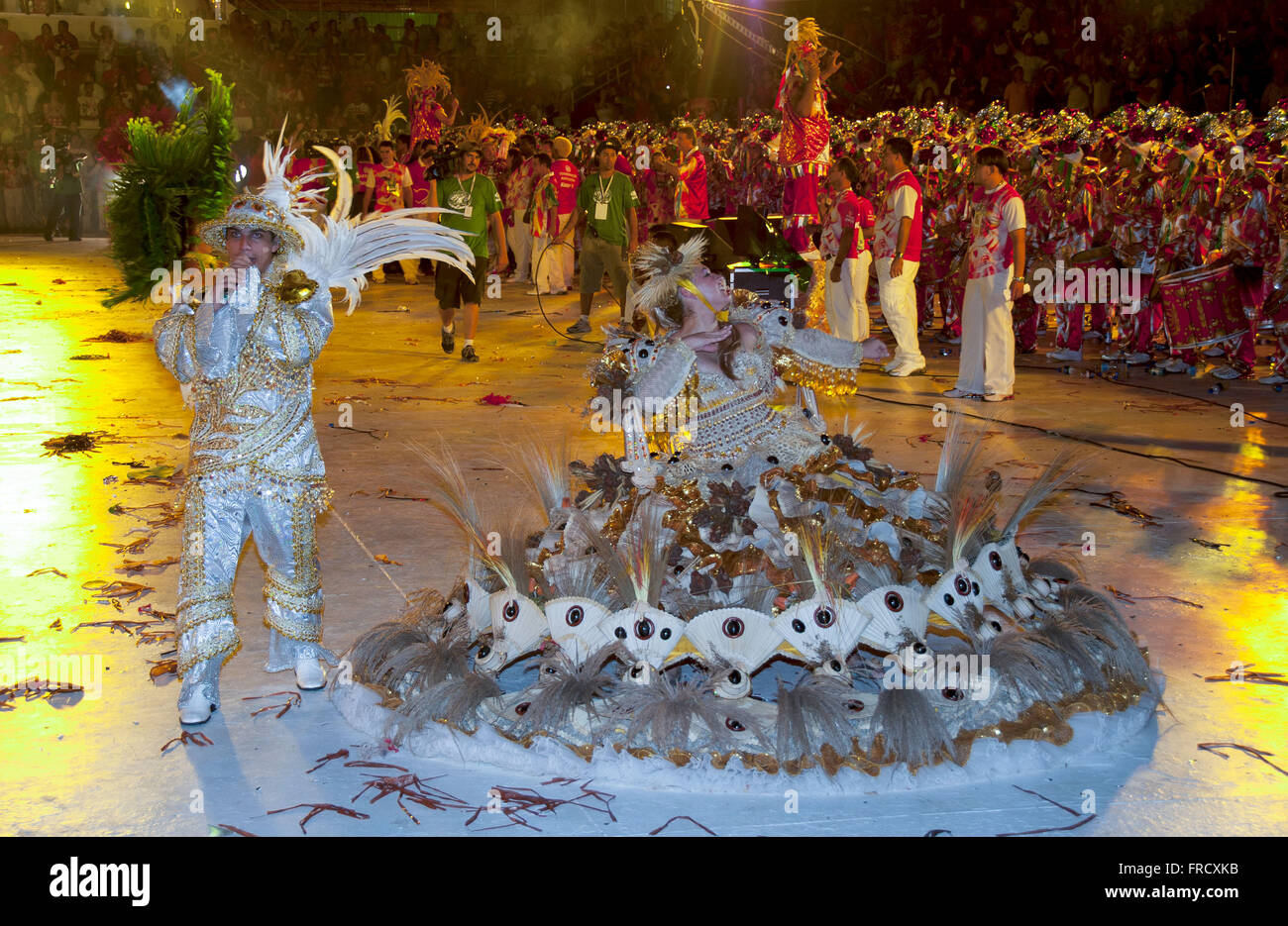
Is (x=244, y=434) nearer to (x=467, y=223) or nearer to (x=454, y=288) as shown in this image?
(x=467, y=223)

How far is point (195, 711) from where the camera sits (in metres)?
4.06

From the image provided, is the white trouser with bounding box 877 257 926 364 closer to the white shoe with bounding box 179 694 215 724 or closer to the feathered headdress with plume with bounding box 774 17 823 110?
the feathered headdress with plume with bounding box 774 17 823 110

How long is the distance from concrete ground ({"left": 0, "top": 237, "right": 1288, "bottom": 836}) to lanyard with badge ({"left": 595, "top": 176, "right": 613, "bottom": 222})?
5.28 ft

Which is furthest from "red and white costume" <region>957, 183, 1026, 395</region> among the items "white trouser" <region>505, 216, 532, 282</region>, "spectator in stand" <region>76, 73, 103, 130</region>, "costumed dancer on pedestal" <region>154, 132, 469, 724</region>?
"spectator in stand" <region>76, 73, 103, 130</region>

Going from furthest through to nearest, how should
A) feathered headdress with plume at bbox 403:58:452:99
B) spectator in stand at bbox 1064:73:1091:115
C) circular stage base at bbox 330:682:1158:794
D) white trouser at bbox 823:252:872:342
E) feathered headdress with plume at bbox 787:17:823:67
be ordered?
feathered headdress with plume at bbox 403:58:452:99, spectator in stand at bbox 1064:73:1091:115, feathered headdress with plume at bbox 787:17:823:67, white trouser at bbox 823:252:872:342, circular stage base at bbox 330:682:1158:794

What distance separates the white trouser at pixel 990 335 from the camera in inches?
382

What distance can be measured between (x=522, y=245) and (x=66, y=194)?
11.8 meters

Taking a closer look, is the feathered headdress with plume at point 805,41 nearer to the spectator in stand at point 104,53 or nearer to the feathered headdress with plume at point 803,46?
the feathered headdress with plume at point 803,46

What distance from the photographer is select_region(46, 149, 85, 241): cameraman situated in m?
24.7

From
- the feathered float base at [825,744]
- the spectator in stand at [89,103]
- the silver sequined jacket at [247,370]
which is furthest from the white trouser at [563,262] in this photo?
the spectator in stand at [89,103]

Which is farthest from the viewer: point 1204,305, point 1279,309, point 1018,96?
point 1018,96

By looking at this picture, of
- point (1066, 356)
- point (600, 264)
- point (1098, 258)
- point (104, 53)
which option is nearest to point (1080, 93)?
point (1098, 258)

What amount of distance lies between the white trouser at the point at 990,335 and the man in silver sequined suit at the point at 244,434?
260 inches

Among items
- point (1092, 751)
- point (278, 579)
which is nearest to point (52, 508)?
point (278, 579)
